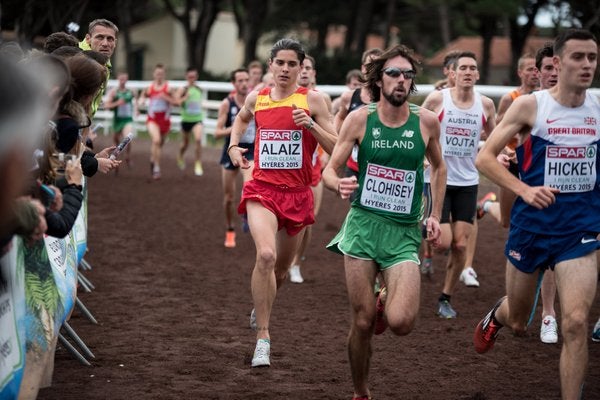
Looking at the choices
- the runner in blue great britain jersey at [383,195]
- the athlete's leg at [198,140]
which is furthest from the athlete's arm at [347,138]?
the athlete's leg at [198,140]

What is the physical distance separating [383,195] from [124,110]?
1550 cm

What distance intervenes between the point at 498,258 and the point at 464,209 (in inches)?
131

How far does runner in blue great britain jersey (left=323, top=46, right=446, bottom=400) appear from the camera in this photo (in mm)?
6078

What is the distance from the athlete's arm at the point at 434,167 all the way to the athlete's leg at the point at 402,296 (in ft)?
0.92

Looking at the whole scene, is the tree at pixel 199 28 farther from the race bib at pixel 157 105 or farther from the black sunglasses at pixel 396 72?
the black sunglasses at pixel 396 72

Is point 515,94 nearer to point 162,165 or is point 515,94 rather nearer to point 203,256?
point 203,256

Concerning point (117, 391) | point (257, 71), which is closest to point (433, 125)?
point (117, 391)

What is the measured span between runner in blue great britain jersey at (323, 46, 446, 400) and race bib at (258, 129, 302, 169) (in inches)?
59.0

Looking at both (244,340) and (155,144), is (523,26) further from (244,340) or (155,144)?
(244,340)

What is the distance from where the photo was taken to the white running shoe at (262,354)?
707cm

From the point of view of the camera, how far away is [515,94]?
32.4ft

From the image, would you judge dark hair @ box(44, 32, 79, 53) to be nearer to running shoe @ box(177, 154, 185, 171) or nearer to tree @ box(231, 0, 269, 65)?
running shoe @ box(177, 154, 185, 171)

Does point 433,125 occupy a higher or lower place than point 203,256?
higher

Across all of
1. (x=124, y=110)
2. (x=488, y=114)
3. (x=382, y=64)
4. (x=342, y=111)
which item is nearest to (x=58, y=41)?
(x=382, y=64)
